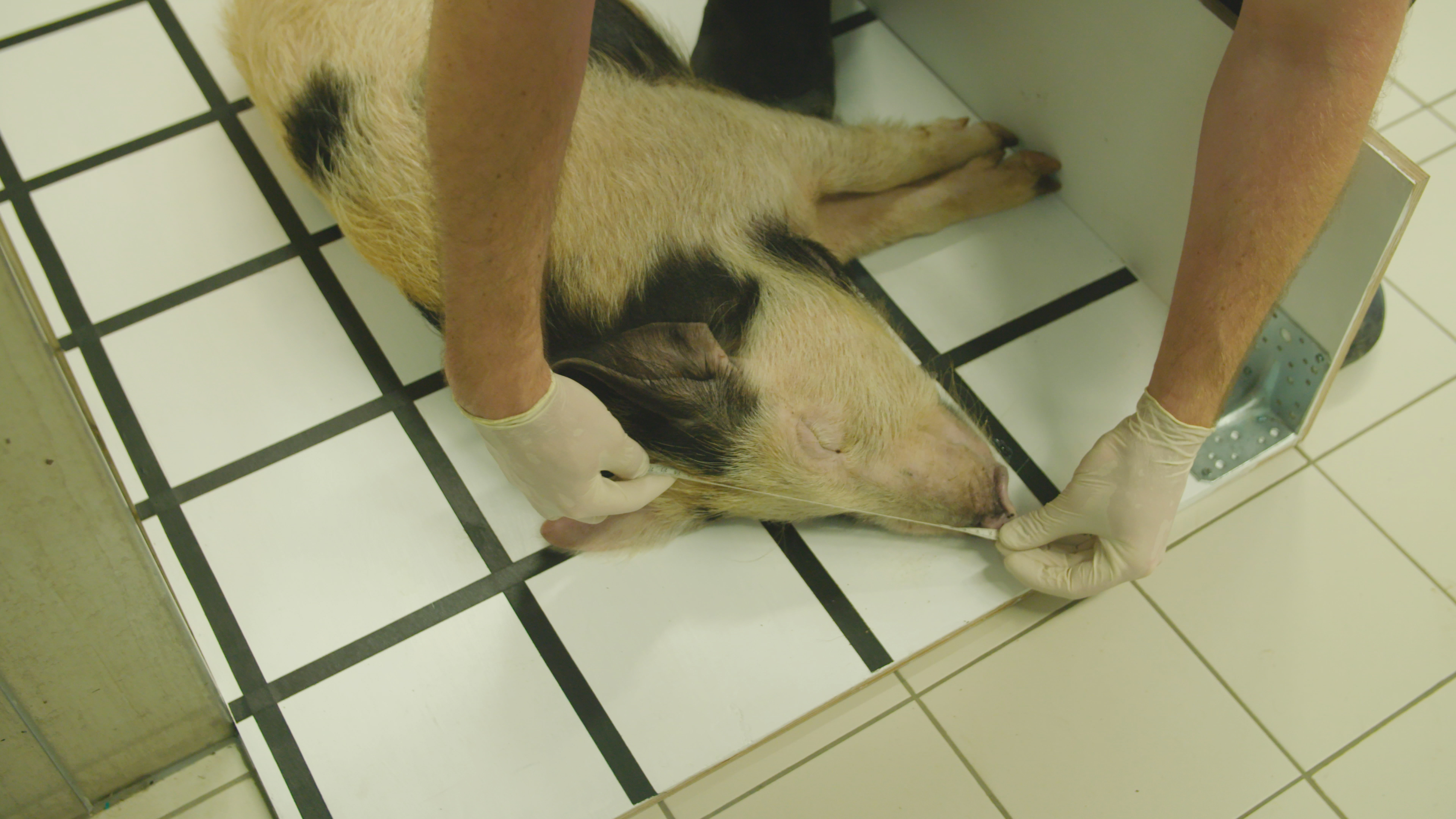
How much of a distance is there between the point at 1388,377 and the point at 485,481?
2464mm

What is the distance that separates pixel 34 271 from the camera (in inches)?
117

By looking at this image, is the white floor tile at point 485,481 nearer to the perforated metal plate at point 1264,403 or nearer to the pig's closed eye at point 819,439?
the pig's closed eye at point 819,439

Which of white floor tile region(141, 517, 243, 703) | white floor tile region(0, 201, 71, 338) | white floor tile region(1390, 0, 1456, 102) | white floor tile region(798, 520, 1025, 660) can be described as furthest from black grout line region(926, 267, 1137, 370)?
white floor tile region(0, 201, 71, 338)

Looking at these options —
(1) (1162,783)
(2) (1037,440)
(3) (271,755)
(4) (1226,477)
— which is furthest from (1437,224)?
(3) (271,755)

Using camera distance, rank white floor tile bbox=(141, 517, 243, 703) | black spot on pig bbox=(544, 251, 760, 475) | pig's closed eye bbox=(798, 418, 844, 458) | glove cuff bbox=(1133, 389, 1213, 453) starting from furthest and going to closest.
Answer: white floor tile bbox=(141, 517, 243, 703), pig's closed eye bbox=(798, 418, 844, 458), black spot on pig bbox=(544, 251, 760, 475), glove cuff bbox=(1133, 389, 1213, 453)

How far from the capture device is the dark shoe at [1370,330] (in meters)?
2.79

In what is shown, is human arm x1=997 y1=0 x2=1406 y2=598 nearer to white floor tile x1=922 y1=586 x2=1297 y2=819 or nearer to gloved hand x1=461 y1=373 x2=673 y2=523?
Result: white floor tile x1=922 y1=586 x2=1297 y2=819

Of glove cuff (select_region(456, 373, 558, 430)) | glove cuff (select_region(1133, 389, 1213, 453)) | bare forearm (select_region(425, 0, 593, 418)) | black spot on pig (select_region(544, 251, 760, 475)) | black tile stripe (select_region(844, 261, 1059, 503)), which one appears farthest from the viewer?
black tile stripe (select_region(844, 261, 1059, 503))

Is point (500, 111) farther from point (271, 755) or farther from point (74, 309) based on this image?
point (74, 309)

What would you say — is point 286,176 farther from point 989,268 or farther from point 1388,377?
point 1388,377

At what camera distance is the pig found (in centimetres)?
231

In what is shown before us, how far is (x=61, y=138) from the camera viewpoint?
126 inches

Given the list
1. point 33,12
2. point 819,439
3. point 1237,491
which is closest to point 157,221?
point 33,12

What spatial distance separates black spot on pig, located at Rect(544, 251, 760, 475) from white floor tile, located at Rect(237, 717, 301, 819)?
1.12m
